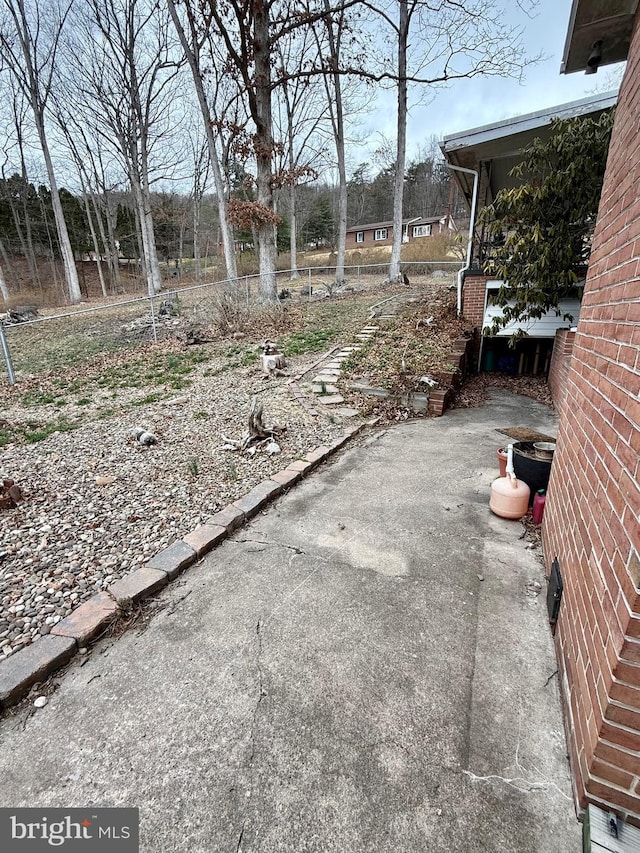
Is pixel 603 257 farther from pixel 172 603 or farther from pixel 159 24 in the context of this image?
pixel 159 24

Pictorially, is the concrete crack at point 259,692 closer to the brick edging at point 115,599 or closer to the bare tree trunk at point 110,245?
the brick edging at point 115,599

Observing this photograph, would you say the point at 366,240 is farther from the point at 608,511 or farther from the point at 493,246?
the point at 608,511

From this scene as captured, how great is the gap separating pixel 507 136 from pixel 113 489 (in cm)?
676

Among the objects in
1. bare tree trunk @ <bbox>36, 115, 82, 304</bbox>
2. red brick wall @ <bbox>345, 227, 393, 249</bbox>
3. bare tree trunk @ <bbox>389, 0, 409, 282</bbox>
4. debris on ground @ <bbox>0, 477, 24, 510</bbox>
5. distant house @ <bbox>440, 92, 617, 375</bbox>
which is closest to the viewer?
debris on ground @ <bbox>0, 477, 24, 510</bbox>

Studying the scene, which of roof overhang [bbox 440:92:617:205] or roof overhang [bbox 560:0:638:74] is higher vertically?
roof overhang [bbox 440:92:617:205]

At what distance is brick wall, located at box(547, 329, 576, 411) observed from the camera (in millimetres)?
4684

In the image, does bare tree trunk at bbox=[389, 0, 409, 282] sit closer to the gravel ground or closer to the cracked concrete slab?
the gravel ground

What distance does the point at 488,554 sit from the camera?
7.40 feet

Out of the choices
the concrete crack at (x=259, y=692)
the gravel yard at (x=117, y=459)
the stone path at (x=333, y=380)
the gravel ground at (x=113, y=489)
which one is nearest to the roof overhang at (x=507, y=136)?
the stone path at (x=333, y=380)

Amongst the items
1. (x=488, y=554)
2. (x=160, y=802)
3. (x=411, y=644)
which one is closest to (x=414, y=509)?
(x=488, y=554)

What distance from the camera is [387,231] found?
108ft

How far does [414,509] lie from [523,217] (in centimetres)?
456

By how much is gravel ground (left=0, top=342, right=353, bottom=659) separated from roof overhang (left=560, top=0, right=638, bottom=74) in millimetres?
3176

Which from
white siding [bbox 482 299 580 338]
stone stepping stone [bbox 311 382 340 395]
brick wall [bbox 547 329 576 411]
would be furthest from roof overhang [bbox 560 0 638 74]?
white siding [bbox 482 299 580 338]
